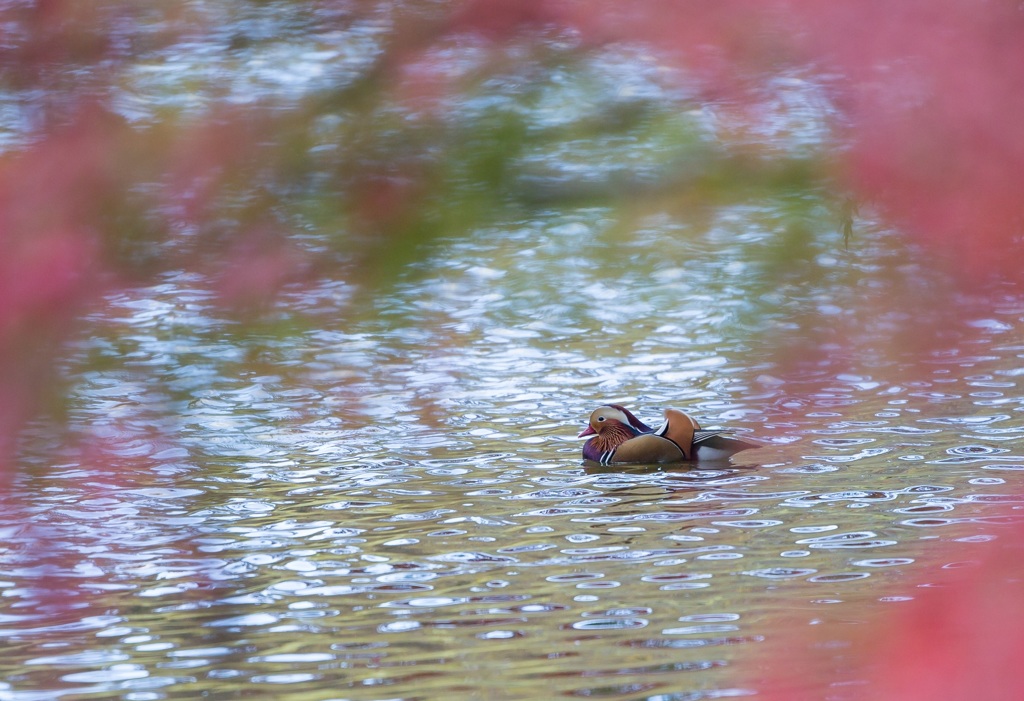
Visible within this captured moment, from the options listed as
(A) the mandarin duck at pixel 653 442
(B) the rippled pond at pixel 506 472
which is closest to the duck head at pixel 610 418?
(A) the mandarin duck at pixel 653 442

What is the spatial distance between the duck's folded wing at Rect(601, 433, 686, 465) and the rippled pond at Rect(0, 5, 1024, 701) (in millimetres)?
44

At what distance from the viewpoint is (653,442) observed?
3.79 m

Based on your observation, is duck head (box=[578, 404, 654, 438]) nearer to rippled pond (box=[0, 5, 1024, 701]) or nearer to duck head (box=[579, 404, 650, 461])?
duck head (box=[579, 404, 650, 461])

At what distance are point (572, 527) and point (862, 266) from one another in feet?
6.32

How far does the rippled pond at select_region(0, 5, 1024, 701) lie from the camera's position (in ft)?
2.54

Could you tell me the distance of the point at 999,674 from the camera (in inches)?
20.0

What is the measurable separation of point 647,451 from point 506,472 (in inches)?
19.3

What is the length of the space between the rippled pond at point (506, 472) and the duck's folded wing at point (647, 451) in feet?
0.15

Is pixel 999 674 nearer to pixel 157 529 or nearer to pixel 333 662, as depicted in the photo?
pixel 333 662

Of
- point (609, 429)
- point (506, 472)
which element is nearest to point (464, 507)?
point (506, 472)

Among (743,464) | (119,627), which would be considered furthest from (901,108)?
(743,464)

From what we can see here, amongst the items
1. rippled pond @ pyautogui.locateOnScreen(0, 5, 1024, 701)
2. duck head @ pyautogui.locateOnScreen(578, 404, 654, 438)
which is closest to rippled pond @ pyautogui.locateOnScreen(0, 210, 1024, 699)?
rippled pond @ pyautogui.locateOnScreen(0, 5, 1024, 701)

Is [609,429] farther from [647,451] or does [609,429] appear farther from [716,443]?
[716,443]

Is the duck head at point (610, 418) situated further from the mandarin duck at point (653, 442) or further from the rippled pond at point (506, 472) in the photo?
the rippled pond at point (506, 472)
